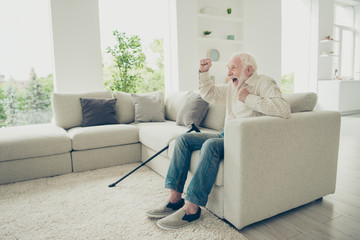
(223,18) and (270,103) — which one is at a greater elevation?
(223,18)

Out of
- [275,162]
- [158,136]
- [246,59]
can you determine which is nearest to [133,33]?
[158,136]

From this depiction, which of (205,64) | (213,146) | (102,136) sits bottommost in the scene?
(102,136)

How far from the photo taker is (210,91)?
6.49 feet

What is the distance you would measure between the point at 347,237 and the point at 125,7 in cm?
571

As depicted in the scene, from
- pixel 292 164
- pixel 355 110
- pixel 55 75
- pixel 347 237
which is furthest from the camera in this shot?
pixel 355 110

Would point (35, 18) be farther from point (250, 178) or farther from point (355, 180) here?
point (355, 180)

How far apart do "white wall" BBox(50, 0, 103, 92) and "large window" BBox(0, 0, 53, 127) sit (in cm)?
24

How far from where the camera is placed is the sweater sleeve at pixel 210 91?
195 centimetres

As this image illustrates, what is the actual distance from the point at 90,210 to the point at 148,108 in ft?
5.60

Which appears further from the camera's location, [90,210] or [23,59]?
[23,59]

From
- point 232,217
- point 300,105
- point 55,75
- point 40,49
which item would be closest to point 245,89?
point 300,105

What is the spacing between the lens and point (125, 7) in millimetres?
5703

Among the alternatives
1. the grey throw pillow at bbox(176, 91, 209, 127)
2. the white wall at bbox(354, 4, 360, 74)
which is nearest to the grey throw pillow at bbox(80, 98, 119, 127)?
the grey throw pillow at bbox(176, 91, 209, 127)

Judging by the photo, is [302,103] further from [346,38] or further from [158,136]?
[346,38]
